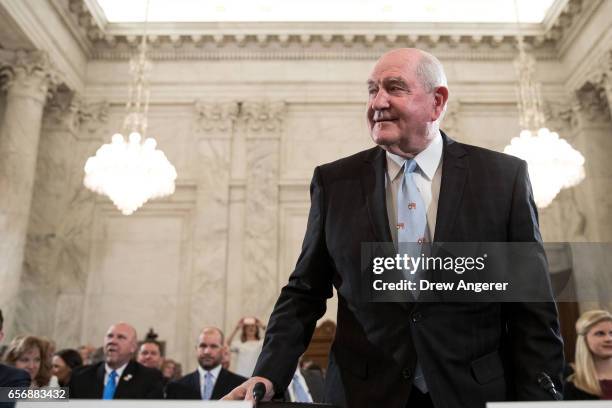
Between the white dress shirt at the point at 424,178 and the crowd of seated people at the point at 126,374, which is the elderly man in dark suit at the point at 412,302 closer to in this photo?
the white dress shirt at the point at 424,178

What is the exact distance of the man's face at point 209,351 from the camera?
A: 670 centimetres

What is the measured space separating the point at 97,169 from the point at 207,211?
311cm

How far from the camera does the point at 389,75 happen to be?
75.4 inches

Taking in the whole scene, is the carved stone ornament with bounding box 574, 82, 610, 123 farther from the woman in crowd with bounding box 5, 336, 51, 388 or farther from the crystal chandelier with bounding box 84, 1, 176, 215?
the woman in crowd with bounding box 5, 336, 51, 388

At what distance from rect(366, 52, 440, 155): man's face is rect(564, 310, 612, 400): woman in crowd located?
1.78 metres

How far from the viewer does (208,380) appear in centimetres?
662

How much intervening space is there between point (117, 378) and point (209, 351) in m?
1.09

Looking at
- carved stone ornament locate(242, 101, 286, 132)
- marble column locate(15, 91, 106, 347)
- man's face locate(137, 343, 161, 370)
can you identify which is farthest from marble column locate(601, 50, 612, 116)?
marble column locate(15, 91, 106, 347)

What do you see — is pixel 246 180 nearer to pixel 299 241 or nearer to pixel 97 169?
pixel 299 241

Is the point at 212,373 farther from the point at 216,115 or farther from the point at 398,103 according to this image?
the point at 216,115

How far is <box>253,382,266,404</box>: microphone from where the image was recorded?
5.33 ft

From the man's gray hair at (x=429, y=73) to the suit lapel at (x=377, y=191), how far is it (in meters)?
0.28

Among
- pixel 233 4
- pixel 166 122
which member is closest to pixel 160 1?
pixel 233 4

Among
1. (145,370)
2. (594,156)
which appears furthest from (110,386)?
(594,156)
